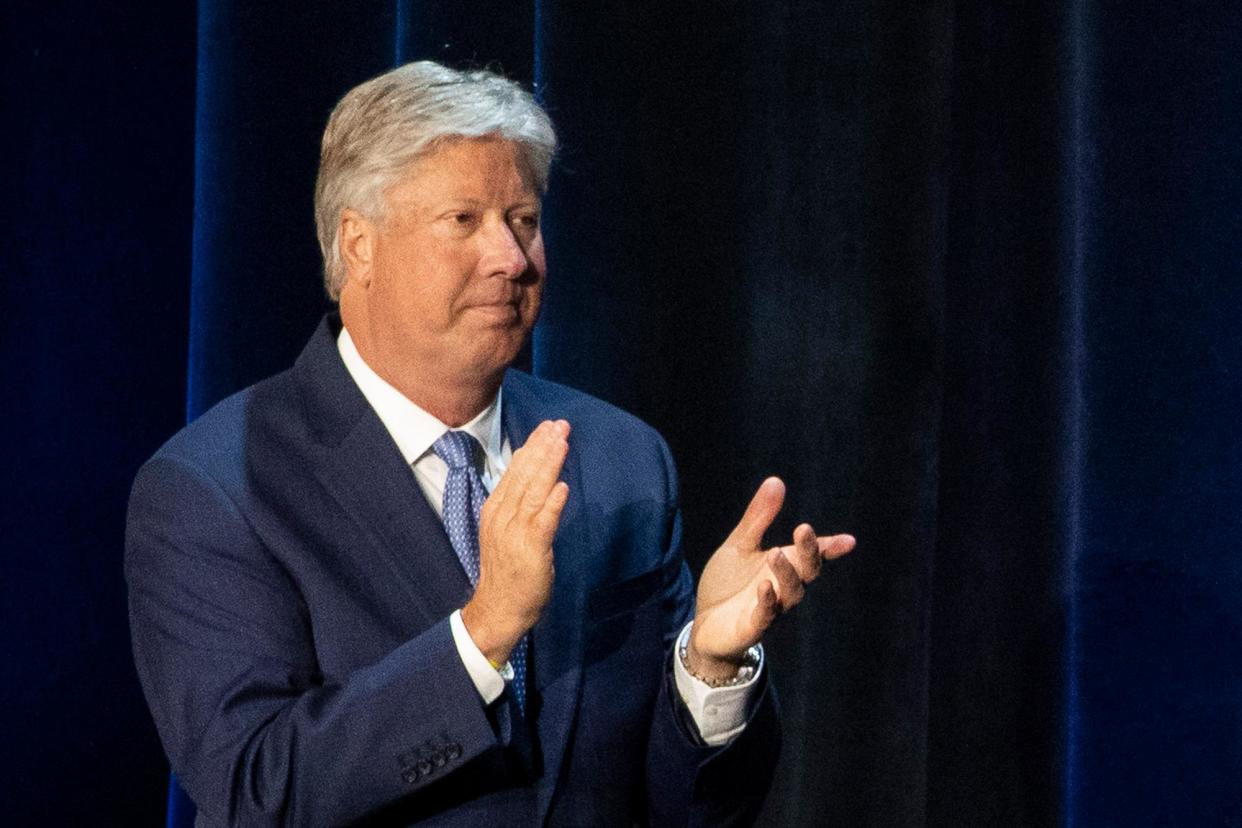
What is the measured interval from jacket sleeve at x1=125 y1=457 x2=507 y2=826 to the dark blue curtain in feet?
1.79

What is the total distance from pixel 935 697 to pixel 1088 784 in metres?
0.34

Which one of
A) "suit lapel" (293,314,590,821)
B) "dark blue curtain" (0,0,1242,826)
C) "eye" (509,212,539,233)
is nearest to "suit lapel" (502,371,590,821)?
"suit lapel" (293,314,590,821)

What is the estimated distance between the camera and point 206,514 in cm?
146

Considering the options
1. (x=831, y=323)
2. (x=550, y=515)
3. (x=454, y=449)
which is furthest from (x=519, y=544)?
(x=831, y=323)

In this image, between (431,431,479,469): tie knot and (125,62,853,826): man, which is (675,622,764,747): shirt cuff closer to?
(125,62,853,826): man

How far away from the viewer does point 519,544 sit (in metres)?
1.31

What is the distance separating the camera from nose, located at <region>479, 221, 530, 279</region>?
1.55 metres

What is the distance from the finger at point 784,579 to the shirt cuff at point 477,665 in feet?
0.84

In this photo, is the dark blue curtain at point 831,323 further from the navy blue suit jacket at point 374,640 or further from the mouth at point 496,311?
the mouth at point 496,311

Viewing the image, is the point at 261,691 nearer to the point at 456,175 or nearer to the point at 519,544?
the point at 519,544

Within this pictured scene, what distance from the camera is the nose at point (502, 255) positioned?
5.09 ft

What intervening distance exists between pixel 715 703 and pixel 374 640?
334 millimetres

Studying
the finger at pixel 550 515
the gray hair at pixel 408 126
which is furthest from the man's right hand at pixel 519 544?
the gray hair at pixel 408 126

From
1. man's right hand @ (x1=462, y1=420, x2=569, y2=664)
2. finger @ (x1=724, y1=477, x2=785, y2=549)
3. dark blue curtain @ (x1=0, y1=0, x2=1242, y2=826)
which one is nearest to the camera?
man's right hand @ (x1=462, y1=420, x2=569, y2=664)
